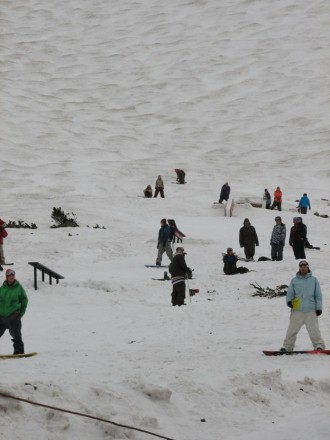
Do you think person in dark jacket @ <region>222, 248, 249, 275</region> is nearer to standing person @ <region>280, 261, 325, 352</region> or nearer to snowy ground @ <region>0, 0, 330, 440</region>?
snowy ground @ <region>0, 0, 330, 440</region>

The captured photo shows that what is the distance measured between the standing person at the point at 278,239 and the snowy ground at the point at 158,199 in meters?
0.49

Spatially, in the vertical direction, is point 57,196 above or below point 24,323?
above

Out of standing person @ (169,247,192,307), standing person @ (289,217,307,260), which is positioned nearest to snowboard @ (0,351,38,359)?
standing person @ (169,247,192,307)

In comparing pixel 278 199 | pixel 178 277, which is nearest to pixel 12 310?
pixel 178 277

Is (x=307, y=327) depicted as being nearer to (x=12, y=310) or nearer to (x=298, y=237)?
(x=12, y=310)

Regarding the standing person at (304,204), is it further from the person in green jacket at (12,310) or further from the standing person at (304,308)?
the person in green jacket at (12,310)

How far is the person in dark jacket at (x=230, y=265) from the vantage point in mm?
18286

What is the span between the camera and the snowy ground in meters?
7.78

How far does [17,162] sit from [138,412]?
39.8 metres

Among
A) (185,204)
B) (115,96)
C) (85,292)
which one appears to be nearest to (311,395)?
(85,292)

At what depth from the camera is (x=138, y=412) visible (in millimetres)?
7328

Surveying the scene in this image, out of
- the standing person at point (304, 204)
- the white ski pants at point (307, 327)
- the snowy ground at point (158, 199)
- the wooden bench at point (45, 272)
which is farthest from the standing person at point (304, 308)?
the standing person at point (304, 204)

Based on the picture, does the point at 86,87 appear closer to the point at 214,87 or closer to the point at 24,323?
the point at 214,87

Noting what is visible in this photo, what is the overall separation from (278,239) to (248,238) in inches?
29.8
